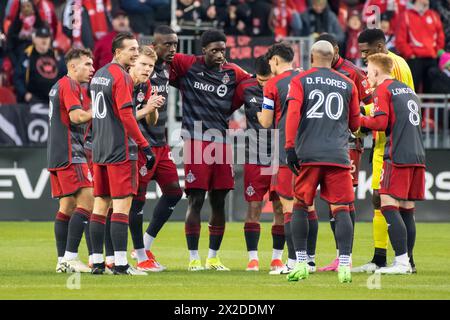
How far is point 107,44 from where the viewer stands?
21750mm

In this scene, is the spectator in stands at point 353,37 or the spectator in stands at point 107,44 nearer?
the spectator in stands at point 107,44

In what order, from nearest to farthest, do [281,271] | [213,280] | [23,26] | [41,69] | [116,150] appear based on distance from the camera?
[213,280]
[116,150]
[281,271]
[41,69]
[23,26]

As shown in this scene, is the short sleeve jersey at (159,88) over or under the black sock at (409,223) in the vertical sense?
→ over

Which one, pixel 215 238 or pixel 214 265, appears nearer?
pixel 214 265

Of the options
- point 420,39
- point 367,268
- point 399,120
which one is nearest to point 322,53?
point 399,120

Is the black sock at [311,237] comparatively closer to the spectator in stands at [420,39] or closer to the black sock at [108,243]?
the black sock at [108,243]

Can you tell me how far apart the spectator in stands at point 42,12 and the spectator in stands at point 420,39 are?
651cm

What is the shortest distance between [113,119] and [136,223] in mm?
1670

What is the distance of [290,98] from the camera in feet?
37.2

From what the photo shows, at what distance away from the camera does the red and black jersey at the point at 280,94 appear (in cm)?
1224

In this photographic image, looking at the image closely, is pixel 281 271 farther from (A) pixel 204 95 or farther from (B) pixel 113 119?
(B) pixel 113 119

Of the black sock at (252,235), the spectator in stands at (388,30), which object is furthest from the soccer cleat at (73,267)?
the spectator in stands at (388,30)

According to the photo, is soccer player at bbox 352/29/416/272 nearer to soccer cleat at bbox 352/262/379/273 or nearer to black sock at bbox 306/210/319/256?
soccer cleat at bbox 352/262/379/273

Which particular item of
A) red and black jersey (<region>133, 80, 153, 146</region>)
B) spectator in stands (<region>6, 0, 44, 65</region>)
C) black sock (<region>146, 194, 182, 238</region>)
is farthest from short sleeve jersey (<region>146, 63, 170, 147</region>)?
spectator in stands (<region>6, 0, 44, 65</region>)
